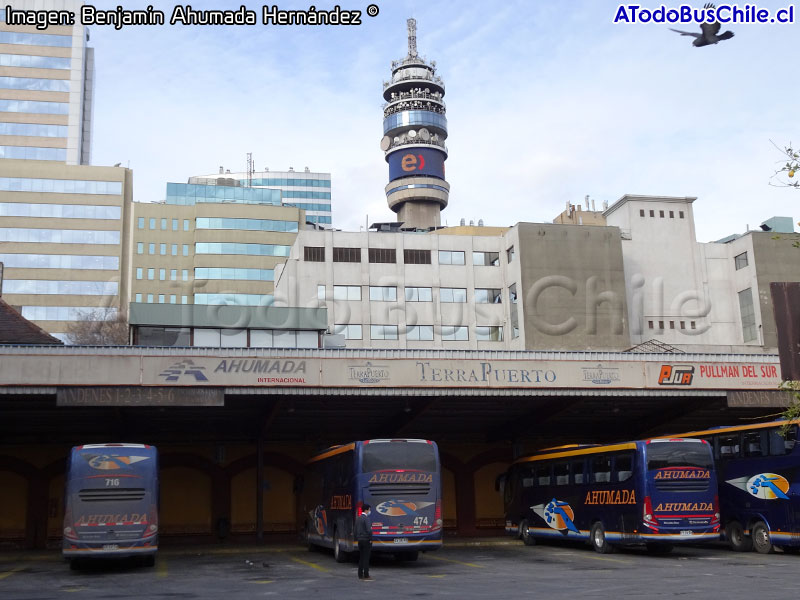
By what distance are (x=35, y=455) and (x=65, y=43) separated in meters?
92.7

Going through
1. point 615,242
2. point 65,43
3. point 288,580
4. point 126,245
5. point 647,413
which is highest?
point 65,43

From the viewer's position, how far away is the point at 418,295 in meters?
83.6

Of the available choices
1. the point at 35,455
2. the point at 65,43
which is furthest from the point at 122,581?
the point at 65,43

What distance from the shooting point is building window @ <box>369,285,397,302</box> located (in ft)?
270

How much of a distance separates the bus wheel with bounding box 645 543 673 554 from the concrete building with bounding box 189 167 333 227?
480 feet

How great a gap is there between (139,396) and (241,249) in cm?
8513

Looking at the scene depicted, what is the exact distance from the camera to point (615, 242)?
278 feet

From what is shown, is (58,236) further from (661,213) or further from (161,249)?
(661,213)

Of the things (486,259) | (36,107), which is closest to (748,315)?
(486,259)

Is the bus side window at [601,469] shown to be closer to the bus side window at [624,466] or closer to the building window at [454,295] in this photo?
the bus side window at [624,466]

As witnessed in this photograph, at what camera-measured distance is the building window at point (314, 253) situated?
81.4 meters

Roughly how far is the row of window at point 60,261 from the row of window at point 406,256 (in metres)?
36.8

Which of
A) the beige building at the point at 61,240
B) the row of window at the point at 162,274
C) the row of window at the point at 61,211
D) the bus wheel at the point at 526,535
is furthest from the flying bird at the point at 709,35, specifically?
the row of window at the point at 162,274

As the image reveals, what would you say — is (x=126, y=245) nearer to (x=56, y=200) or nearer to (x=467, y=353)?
(x=56, y=200)
